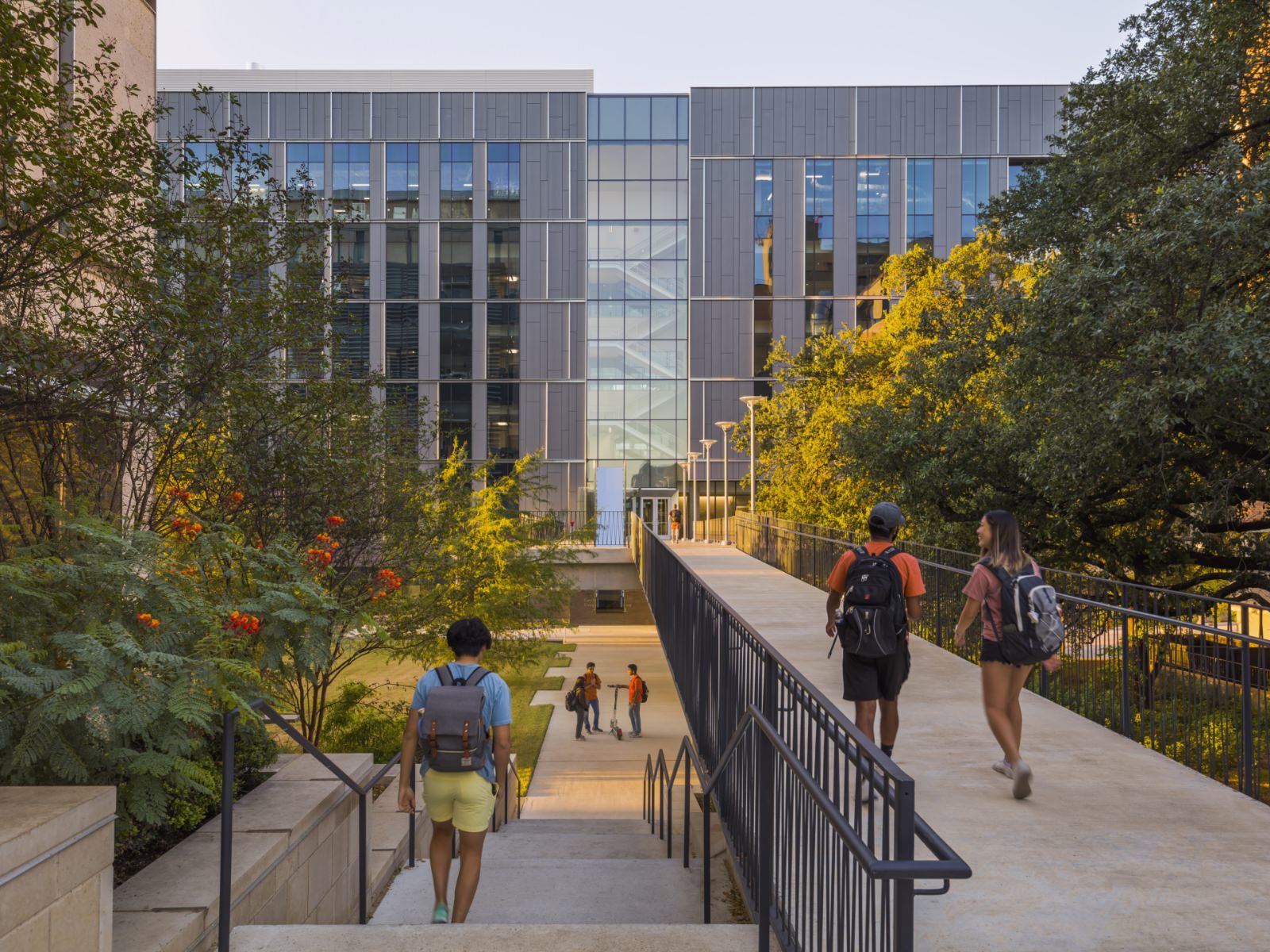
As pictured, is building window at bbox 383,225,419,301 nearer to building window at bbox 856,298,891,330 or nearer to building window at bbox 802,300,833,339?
building window at bbox 802,300,833,339

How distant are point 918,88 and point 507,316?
23614 millimetres

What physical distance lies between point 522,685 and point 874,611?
2871cm

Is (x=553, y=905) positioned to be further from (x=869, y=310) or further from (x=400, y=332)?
(x=400, y=332)

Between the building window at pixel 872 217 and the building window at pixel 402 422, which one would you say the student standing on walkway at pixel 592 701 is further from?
the building window at pixel 872 217

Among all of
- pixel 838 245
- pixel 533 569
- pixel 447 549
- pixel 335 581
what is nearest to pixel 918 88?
pixel 838 245

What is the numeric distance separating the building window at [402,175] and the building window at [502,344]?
6754 millimetres

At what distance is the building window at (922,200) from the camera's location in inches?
1980

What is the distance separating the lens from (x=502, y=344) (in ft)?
170

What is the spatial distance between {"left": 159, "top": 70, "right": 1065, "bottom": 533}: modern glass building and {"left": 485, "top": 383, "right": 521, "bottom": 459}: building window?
9cm

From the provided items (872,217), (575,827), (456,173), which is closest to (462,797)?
(575,827)

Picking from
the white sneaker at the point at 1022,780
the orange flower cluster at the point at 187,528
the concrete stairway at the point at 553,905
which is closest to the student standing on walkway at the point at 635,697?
the concrete stairway at the point at 553,905

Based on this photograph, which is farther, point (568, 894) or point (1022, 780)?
point (568, 894)

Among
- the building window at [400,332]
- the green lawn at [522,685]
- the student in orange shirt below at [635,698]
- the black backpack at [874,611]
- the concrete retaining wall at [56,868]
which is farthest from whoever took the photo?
the building window at [400,332]

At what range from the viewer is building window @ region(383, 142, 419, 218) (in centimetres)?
5122
